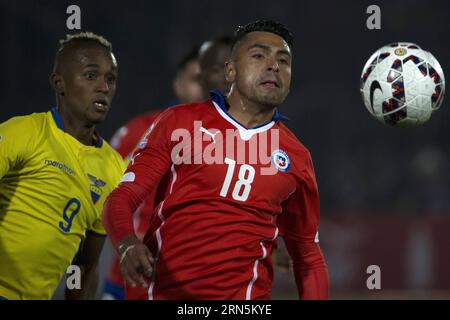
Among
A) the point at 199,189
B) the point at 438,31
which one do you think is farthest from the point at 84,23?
the point at 199,189

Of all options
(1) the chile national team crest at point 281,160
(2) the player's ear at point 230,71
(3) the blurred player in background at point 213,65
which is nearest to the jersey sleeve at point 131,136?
(3) the blurred player in background at point 213,65

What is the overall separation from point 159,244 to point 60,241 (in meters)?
0.77

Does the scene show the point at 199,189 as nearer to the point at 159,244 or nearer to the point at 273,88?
the point at 159,244

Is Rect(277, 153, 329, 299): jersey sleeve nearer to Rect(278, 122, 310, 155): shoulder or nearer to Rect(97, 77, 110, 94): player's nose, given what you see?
Rect(278, 122, 310, 155): shoulder

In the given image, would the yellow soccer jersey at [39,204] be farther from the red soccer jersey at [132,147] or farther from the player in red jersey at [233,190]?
the red soccer jersey at [132,147]

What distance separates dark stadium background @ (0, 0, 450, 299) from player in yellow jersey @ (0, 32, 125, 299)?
581 cm

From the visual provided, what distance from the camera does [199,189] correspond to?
3.75 m

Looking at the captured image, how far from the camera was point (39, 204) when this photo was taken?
419cm

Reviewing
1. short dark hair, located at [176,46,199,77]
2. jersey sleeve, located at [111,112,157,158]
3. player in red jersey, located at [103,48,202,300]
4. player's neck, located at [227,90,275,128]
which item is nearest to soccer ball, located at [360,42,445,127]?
player's neck, located at [227,90,275,128]

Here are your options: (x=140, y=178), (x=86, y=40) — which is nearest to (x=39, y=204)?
(x=140, y=178)

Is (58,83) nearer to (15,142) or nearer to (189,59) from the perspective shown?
(15,142)

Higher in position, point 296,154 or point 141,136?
point 141,136

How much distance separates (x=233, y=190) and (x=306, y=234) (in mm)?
508

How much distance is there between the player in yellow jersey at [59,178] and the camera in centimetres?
414
